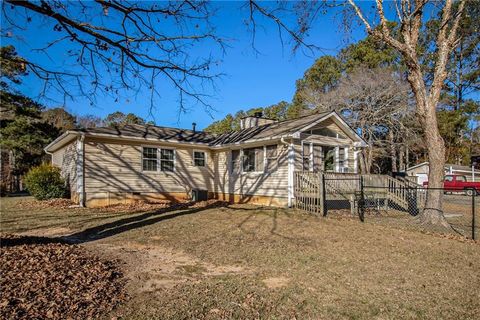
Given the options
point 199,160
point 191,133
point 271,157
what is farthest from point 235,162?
point 191,133

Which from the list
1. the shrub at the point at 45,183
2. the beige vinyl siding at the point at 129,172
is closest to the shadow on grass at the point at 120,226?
the beige vinyl siding at the point at 129,172

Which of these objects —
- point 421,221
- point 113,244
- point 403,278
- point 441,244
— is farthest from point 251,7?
point 421,221

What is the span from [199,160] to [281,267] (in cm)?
1233

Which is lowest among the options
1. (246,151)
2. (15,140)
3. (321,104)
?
(246,151)

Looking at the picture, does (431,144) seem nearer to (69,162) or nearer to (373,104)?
(69,162)

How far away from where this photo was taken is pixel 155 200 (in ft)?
50.4

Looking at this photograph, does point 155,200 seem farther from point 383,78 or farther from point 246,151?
point 383,78

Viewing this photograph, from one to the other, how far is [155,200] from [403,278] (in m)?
12.5

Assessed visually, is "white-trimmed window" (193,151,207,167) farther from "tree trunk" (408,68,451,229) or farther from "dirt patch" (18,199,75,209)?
"tree trunk" (408,68,451,229)

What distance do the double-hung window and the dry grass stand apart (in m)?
5.61

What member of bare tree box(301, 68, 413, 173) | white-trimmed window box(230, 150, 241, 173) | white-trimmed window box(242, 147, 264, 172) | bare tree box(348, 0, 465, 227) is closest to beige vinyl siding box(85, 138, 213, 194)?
white-trimmed window box(230, 150, 241, 173)

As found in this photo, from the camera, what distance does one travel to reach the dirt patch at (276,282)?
4.38 metres

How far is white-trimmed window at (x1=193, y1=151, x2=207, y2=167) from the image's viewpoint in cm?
1694

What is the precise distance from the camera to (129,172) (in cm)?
1470
